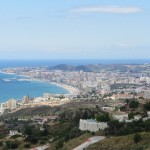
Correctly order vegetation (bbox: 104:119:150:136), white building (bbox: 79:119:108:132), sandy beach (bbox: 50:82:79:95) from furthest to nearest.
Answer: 1. sandy beach (bbox: 50:82:79:95)
2. white building (bbox: 79:119:108:132)
3. vegetation (bbox: 104:119:150:136)

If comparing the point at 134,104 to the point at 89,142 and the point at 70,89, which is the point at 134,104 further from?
the point at 70,89

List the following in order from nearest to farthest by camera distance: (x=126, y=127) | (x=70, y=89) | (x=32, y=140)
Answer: (x=126, y=127) < (x=32, y=140) < (x=70, y=89)

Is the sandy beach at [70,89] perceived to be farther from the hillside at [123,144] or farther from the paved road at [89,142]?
the hillside at [123,144]

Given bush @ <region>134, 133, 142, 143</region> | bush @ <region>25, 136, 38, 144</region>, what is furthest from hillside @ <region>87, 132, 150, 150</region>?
bush @ <region>25, 136, 38, 144</region>

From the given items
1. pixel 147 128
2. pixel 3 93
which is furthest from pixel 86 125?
pixel 3 93

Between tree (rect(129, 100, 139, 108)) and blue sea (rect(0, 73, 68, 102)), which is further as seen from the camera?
blue sea (rect(0, 73, 68, 102))

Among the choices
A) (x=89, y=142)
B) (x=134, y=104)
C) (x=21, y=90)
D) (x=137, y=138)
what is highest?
(x=137, y=138)

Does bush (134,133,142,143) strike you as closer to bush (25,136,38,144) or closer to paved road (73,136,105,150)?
paved road (73,136,105,150)

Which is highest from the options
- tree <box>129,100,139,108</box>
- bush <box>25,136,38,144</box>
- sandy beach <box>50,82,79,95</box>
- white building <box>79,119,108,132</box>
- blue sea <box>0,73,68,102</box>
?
tree <box>129,100,139,108</box>

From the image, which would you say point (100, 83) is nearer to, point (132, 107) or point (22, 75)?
point (22, 75)

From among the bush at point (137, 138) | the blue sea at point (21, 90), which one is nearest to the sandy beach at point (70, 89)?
the blue sea at point (21, 90)

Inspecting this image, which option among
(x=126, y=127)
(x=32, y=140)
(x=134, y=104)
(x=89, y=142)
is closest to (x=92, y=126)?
(x=32, y=140)
